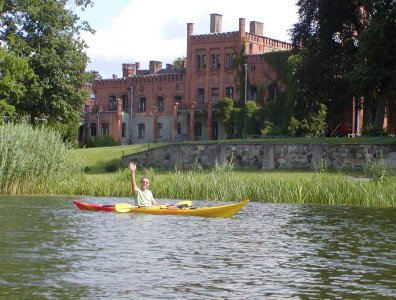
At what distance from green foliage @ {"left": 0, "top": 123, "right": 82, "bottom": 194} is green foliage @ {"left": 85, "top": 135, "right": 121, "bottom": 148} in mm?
38275

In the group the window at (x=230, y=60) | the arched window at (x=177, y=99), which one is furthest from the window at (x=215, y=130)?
the arched window at (x=177, y=99)

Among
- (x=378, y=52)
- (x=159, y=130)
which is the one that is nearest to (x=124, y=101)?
(x=159, y=130)

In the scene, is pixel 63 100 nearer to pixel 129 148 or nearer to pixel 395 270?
pixel 129 148

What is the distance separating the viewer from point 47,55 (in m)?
43.2

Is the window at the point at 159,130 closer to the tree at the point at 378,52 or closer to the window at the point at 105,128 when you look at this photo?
the window at the point at 105,128

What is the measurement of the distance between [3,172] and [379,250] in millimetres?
16032

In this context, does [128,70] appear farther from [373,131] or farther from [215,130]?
[373,131]

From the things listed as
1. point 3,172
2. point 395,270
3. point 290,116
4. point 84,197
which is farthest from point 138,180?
point 290,116

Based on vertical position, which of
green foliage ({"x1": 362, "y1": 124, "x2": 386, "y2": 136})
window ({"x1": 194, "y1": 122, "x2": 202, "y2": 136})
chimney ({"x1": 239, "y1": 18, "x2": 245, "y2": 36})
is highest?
chimney ({"x1": 239, "y1": 18, "x2": 245, "y2": 36})

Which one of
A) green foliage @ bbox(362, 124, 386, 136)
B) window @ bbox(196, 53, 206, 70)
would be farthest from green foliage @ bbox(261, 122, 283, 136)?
window @ bbox(196, 53, 206, 70)

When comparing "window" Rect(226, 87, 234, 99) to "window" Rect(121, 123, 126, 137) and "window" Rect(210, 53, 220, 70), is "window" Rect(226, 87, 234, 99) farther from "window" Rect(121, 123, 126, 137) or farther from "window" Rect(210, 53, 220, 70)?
"window" Rect(121, 123, 126, 137)

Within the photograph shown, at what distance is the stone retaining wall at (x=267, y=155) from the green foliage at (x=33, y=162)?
8896 mm

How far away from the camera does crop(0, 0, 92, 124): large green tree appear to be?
42.6 meters

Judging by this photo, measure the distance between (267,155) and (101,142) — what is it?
1142 inches
